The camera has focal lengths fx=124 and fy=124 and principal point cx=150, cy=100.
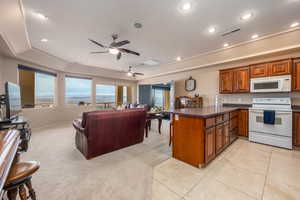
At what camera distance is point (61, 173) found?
6.96 ft

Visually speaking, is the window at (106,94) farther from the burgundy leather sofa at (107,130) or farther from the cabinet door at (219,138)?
the cabinet door at (219,138)

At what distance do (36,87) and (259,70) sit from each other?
822 centimetres

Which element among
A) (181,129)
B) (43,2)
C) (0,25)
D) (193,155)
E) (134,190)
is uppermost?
(43,2)

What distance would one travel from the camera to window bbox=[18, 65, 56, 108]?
16.1 ft

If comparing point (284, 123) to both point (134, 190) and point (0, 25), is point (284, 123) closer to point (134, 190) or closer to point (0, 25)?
point (134, 190)

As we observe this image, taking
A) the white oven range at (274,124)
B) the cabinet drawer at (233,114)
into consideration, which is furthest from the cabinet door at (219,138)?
the white oven range at (274,124)

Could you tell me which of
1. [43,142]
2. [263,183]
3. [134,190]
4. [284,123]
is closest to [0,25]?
[43,142]

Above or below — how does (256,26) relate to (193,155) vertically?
above

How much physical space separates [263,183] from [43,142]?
4988mm

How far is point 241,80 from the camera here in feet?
13.3

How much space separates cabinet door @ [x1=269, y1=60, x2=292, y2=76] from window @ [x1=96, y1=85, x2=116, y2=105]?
24.7 feet

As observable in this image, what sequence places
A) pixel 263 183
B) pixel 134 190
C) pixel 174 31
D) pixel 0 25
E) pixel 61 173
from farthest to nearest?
pixel 174 31 < pixel 0 25 < pixel 61 173 < pixel 263 183 < pixel 134 190

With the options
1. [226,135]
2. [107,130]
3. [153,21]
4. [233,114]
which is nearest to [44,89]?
[107,130]

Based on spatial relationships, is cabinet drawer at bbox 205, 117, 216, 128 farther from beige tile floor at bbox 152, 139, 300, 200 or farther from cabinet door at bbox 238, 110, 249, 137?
cabinet door at bbox 238, 110, 249, 137
